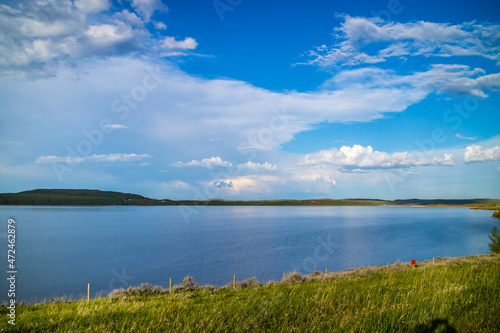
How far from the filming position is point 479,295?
704cm

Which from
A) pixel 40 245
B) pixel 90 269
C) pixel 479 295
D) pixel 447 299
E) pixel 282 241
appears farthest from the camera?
pixel 282 241

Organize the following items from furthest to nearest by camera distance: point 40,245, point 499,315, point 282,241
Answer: point 282,241 → point 40,245 → point 499,315

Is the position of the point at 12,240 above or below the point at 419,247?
above

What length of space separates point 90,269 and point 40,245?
2353 cm

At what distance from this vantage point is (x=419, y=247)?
58031mm

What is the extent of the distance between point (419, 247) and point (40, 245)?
7185 cm

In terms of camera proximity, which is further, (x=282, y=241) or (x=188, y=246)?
(x=282, y=241)

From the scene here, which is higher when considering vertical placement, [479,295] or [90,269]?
[479,295]

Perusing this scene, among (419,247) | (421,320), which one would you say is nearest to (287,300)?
(421,320)

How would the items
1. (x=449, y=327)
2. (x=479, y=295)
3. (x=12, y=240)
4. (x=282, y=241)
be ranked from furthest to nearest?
(x=282, y=241) < (x=12, y=240) < (x=479, y=295) < (x=449, y=327)

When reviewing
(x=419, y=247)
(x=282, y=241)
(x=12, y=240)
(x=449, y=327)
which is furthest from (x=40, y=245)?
(x=419, y=247)

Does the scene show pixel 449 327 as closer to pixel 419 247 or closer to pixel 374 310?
pixel 374 310

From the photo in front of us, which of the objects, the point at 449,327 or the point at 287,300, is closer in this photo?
Answer: the point at 449,327

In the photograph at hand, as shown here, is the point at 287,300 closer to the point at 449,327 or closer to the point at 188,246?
the point at 449,327
